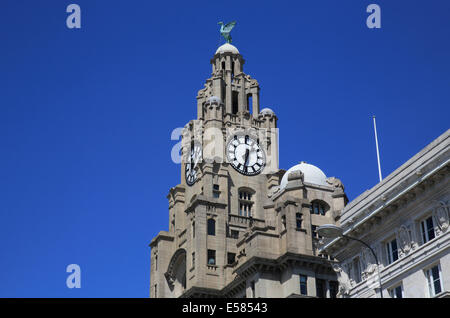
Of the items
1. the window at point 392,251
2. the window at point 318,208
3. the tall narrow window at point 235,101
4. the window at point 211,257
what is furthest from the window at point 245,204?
the window at point 392,251

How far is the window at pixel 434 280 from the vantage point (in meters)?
47.5

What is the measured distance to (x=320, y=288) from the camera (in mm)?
77812

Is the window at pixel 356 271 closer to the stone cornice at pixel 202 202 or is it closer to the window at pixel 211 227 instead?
the window at pixel 211 227

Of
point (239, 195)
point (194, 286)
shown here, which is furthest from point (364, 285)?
point (239, 195)

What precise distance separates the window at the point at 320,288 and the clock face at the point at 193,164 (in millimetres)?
26968

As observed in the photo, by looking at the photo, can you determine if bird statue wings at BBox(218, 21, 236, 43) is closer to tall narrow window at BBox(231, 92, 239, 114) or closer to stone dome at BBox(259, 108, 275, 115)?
tall narrow window at BBox(231, 92, 239, 114)

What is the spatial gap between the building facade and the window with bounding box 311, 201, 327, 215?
28161mm

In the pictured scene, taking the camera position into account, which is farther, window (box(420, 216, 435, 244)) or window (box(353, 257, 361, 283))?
window (box(353, 257, 361, 283))

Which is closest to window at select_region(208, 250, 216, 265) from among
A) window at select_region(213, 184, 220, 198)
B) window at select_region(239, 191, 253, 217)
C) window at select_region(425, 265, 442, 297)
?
window at select_region(213, 184, 220, 198)

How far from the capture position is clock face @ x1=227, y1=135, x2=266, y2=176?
101 meters

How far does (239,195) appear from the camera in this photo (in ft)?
324
